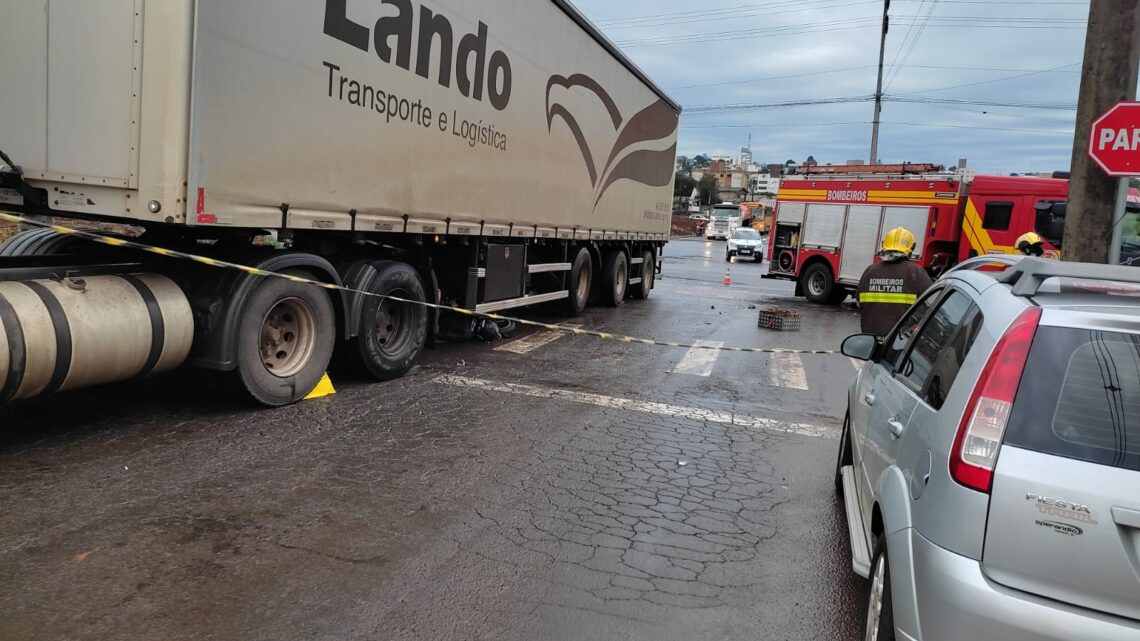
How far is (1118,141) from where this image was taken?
233 inches

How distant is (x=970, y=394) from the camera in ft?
7.80

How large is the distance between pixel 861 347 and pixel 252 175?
4234mm

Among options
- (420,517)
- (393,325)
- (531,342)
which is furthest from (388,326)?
(420,517)

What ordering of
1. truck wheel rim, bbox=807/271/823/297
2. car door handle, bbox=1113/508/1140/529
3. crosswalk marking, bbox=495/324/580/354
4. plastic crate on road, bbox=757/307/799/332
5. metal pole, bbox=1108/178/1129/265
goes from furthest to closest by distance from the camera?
truck wheel rim, bbox=807/271/823/297 < plastic crate on road, bbox=757/307/799/332 < crosswalk marking, bbox=495/324/580/354 < metal pole, bbox=1108/178/1129/265 < car door handle, bbox=1113/508/1140/529

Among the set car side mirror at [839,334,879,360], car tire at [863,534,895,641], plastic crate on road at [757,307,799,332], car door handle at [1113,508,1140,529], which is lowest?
car tire at [863,534,895,641]

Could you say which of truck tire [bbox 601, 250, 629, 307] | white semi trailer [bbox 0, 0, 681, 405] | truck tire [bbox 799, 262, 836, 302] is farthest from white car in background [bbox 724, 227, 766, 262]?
white semi trailer [bbox 0, 0, 681, 405]

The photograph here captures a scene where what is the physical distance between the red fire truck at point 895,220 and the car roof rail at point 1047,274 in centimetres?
1187

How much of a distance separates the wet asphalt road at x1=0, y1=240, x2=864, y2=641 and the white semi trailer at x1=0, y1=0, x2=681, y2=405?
0.67 m

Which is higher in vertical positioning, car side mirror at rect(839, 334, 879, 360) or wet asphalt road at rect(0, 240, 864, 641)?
car side mirror at rect(839, 334, 879, 360)

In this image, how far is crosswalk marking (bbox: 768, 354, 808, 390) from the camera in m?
8.63

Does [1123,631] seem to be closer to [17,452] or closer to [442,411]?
[442,411]

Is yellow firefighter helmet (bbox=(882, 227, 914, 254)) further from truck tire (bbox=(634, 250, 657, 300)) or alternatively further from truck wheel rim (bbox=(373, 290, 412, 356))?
truck tire (bbox=(634, 250, 657, 300))

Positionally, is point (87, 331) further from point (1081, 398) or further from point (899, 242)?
point (899, 242)

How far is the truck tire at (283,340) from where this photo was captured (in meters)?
5.72
